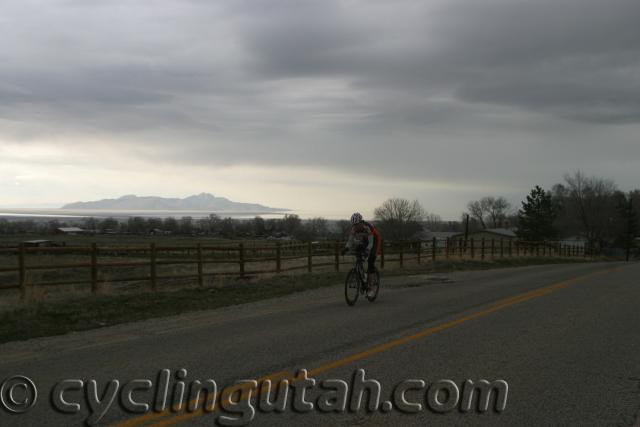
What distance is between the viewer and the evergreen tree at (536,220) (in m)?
85.9

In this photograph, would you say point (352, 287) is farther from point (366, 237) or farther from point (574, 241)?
point (574, 241)

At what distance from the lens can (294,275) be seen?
19.5m

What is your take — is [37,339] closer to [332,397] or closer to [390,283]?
[332,397]

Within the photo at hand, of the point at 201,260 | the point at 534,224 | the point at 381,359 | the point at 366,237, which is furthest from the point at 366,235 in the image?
the point at 534,224

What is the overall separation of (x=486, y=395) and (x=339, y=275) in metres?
14.6

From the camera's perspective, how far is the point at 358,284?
40.1ft

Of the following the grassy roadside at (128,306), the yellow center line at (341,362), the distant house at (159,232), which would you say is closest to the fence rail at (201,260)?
the grassy roadside at (128,306)

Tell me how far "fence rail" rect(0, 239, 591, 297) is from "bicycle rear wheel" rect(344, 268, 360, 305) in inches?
170

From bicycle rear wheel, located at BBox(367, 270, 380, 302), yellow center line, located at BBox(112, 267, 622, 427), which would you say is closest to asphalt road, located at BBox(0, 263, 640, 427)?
yellow center line, located at BBox(112, 267, 622, 427)

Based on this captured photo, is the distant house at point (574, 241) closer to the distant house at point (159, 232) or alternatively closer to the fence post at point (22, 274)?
the distant house at point (159, 232)

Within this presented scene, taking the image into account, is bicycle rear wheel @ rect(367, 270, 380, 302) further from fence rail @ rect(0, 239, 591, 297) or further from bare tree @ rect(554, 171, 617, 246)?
bare tree @ rect(554, 171, 617, 246)

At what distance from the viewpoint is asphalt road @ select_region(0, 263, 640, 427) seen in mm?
5031

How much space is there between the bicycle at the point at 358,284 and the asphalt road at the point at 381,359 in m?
0.29

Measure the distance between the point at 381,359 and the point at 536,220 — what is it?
85759 millimetres
